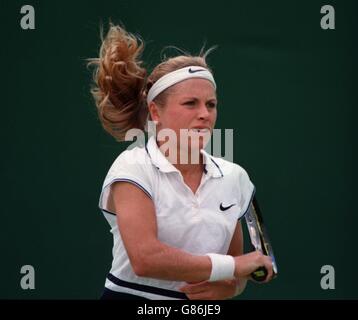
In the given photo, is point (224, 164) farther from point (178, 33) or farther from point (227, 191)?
point (178, 33)

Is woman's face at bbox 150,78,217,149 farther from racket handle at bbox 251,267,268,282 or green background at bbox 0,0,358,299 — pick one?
green background at bbox 0,0,358,299

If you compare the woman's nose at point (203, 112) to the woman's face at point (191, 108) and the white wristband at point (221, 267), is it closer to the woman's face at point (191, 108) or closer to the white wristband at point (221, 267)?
the woman's face at point (191, 108)

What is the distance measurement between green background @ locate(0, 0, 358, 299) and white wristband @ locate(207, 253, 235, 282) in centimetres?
189

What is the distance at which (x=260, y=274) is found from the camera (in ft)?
8.59

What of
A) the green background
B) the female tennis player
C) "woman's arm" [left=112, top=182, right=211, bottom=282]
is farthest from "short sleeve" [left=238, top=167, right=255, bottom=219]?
the green background

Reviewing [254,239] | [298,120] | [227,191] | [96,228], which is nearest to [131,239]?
[227,191]

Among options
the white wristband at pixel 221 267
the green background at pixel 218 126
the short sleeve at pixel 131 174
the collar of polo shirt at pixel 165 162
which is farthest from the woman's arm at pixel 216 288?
the green background at pixel 218 126

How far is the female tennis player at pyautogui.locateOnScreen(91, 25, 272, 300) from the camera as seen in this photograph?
2480 millimetres

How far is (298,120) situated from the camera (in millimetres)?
4449

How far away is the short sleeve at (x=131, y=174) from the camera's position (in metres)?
2.54

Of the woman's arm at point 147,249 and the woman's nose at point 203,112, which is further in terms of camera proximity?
the woman's nose at point 203,112

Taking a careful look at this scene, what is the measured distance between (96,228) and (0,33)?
1276 mm

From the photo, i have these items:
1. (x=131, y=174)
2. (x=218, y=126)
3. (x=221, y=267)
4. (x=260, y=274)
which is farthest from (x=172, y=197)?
(x=218, y=126)

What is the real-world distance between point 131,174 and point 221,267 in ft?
1.45
